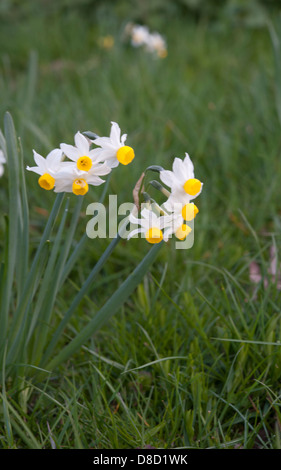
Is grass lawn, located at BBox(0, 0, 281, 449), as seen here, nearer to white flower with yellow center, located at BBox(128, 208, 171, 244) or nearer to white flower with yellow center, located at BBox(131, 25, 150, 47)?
white flower with yellow center, located at BBox(131, 25, 150, 47)

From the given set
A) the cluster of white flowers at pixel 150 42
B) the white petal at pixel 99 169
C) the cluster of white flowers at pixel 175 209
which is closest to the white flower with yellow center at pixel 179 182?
the cluster of white flowers at pixel 175 209

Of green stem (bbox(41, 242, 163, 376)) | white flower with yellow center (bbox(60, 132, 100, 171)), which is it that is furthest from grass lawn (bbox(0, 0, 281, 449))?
white flower with yellow center (bbox(60, 132, 100, 171))

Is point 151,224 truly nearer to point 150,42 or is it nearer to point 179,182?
point 179,182

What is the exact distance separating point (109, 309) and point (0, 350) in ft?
0.90

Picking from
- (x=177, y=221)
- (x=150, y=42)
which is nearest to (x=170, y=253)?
(x=177, y=221)

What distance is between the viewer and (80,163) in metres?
0.85

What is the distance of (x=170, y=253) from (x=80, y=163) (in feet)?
2.71

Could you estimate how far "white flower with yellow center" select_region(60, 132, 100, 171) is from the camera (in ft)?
2.77

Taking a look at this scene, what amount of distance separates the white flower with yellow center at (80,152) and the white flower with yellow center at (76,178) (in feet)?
0.03

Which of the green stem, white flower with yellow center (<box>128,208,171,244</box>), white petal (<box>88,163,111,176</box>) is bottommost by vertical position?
the green stem

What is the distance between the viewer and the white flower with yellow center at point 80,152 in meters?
0.84

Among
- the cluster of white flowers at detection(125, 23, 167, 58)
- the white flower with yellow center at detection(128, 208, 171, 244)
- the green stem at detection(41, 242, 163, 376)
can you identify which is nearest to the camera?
the white flower with yellow center at detection(128, 208, 171, 244)

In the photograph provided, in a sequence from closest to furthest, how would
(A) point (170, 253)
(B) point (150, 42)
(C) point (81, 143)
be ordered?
(C) point (81, 143) < (A) point (170, 253) < (B) point (150, 42)
